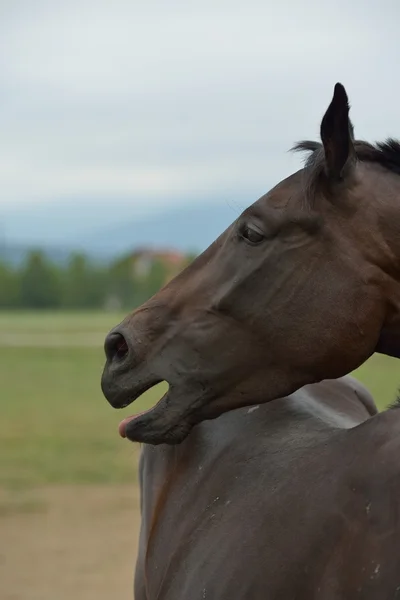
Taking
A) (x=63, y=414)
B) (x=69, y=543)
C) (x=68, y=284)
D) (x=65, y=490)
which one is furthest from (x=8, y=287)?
(x=69, y=543)

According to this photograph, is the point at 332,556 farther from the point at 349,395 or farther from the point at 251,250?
the point at 349,395

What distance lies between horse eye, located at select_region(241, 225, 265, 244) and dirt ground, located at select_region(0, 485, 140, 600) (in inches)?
158

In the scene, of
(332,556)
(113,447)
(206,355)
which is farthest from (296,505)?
(113,447)

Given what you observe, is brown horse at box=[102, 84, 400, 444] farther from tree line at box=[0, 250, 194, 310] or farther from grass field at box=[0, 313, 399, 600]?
tree line at box=[0, 250, 194, 310]

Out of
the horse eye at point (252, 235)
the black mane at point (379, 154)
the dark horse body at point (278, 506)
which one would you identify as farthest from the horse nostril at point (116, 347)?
the black mane at point (379, 154)

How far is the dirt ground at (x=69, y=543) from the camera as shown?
5.95 metres

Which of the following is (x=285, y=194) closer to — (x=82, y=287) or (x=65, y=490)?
(x=65, y=490)

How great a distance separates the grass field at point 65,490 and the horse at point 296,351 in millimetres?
671

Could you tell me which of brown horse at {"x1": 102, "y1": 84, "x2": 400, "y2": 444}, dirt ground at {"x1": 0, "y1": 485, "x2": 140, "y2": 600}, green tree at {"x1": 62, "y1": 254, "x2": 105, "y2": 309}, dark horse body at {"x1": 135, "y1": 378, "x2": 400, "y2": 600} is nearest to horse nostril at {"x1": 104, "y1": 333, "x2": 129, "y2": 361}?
brown horse at {"x1": 102, "y1": 84, "x2": 400, "y2": 444}

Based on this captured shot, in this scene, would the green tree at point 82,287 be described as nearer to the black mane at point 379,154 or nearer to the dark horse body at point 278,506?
the dark horse body at point 278,506

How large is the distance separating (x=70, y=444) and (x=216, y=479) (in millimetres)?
9216

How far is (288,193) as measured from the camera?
2.20 meters

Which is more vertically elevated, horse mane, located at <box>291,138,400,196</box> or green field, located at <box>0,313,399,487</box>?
horse mane, located at <box>291,138,400,196</box>

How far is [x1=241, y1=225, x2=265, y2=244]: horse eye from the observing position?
7.19 ft
